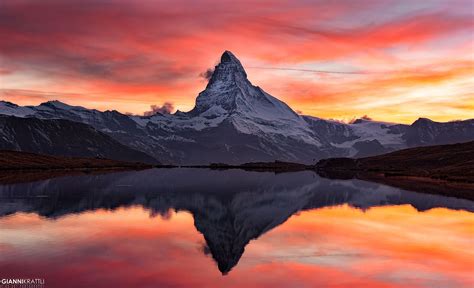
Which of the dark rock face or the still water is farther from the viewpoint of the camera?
the dark rock face

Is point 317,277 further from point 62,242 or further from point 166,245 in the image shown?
point 62,242

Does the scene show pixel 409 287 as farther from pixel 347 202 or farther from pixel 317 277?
pixel 347 202

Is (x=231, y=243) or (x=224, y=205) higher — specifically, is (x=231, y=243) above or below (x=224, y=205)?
below

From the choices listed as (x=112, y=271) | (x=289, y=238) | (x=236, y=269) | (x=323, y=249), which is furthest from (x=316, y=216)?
(x=112, y=271)

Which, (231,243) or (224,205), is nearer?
(231,243)

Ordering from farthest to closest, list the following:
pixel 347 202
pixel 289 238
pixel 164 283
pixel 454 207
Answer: pixel 347 202
pixel 454 207
pixel 289 238
pixel 164 283

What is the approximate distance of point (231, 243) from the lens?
58781 millimetres

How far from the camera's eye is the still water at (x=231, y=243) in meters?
40.3

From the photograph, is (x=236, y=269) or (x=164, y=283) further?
(x=236, y=269)

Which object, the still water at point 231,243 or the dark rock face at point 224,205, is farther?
the dark rock face at point 224,205

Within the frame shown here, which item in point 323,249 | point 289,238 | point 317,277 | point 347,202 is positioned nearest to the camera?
point 317,277

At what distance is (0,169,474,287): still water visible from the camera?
132ft

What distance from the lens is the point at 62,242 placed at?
53.6m

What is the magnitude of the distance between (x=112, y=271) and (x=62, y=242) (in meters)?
14.7
